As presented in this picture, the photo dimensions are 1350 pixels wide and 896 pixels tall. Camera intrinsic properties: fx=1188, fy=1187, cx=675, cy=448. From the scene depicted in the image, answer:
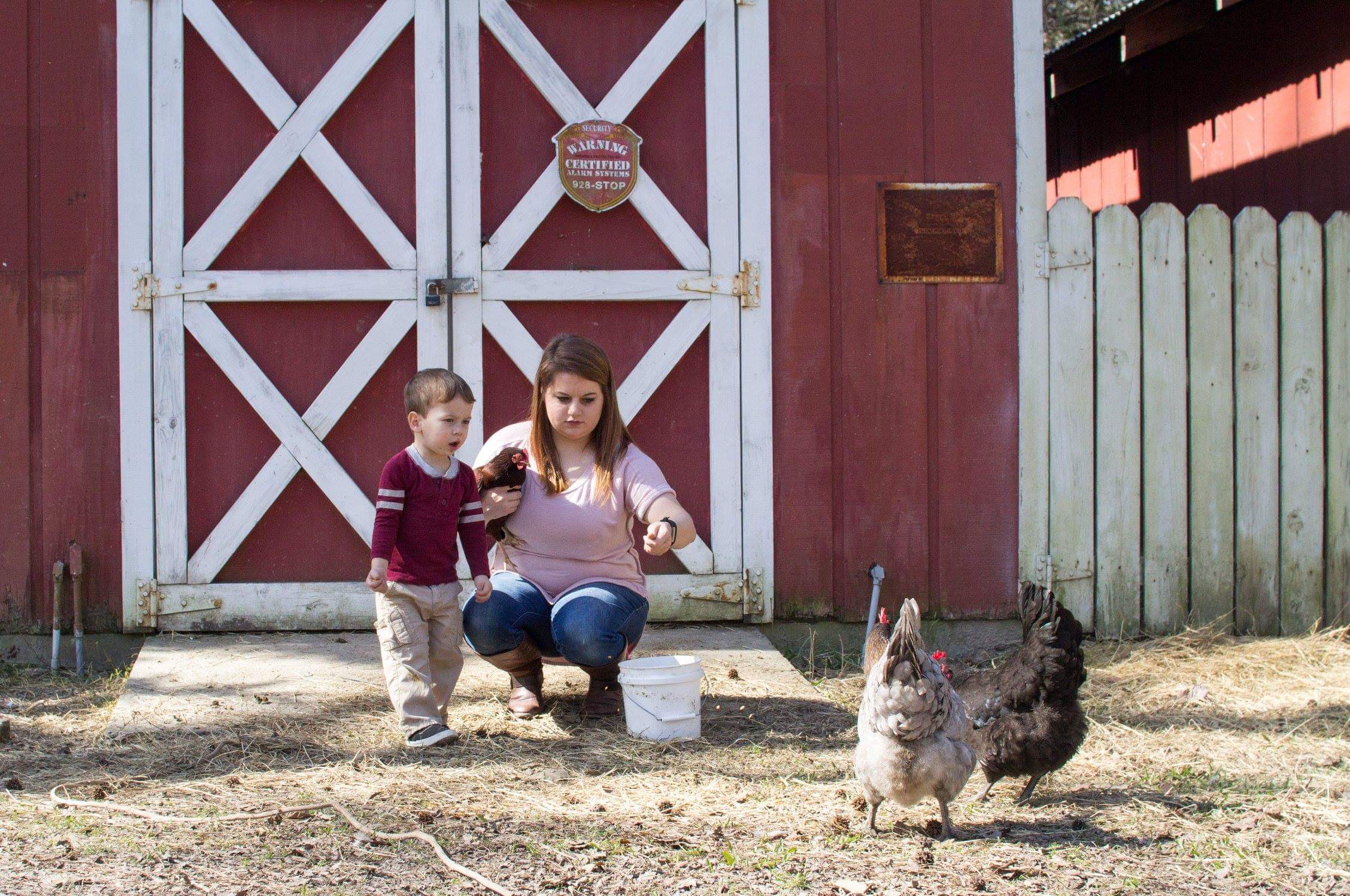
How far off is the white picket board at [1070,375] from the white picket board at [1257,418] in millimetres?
730

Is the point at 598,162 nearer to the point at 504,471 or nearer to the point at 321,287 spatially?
the point at 321,287

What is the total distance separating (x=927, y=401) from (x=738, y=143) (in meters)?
1.46

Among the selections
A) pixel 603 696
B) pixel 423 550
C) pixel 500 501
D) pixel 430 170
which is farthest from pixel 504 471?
pixel 430 170

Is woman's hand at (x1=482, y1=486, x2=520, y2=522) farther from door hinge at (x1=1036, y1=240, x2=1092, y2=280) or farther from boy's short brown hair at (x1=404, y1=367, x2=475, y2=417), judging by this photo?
door hinge at (x1=1036, y1=240, x2=1092, y2=280)

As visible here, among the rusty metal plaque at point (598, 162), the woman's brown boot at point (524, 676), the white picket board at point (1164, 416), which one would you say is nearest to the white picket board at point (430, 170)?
the rusty metal plaque at point (598, 162)

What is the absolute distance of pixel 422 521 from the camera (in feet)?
12.3

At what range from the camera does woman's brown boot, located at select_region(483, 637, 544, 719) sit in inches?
159

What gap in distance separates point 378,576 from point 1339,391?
179 inches

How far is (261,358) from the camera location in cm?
530

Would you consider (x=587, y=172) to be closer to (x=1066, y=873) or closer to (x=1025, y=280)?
(x=1025, y=280)

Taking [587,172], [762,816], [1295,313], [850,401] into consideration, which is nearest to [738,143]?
[587,172]

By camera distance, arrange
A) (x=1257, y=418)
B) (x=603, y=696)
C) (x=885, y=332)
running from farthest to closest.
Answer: (x=1257, y=418), (x=885, y=332), (x=603, y=696)

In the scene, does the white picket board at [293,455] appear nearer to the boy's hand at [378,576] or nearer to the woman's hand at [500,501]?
the woman's hand at [500,501]

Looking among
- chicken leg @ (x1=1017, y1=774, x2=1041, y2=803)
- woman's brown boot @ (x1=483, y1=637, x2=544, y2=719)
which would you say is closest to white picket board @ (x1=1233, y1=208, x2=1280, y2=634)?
chicken leg @ (x1=1017, y1=774, x2=1041, y2=803)
